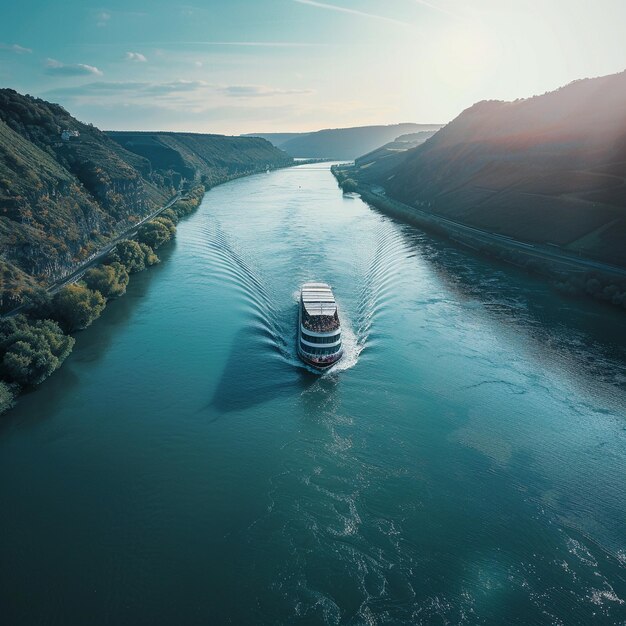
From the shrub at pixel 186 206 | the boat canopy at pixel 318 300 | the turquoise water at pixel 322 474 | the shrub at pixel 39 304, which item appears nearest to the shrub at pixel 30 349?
the turquoise water at pixel 322 474

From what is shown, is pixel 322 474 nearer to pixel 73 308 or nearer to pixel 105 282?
pixel 73 308

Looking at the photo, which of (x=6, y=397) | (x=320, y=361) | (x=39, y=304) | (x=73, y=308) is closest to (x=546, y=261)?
(x=320, y=361)

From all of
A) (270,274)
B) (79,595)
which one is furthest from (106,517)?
(270,274)

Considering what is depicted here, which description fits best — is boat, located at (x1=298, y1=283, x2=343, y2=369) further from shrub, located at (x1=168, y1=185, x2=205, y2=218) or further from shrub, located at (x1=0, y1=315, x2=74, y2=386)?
shrub, located at (x1=168, y1=185, x2=205, y2=218)

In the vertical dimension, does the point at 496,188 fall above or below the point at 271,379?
above

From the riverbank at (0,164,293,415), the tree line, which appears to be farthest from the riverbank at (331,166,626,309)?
the tree line

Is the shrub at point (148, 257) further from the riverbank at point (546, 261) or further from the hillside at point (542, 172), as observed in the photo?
the hillside at point (542, 172)

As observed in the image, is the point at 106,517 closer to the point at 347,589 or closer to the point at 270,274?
the point at 347,589
